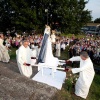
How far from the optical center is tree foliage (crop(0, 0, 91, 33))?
31.4 m

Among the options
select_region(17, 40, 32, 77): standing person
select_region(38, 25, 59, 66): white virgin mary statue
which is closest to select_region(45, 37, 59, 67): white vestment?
select_region(38, 25, 59, 66): white virgin mary statue

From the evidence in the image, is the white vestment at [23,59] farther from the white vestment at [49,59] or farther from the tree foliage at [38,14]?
the tree foliage at [38,14]

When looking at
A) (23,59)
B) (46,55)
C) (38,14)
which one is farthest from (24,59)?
(38,14)

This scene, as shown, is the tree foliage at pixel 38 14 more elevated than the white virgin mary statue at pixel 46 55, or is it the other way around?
the tree foliage at pixel 38 14

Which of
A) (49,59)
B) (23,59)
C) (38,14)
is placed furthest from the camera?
(38,14)

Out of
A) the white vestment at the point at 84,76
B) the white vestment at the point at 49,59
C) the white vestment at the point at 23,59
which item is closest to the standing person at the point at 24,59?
the white vestment at the point at 23,59

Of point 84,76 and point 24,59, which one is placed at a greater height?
point 24,59

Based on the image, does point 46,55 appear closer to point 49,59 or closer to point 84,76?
point 49,59

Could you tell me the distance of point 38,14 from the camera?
105ft

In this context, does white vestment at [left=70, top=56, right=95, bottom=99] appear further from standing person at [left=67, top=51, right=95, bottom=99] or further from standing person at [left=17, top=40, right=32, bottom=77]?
standing person at [left=17, top=40, right=32, bottom=77]

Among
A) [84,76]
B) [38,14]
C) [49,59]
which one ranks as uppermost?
[38,14]

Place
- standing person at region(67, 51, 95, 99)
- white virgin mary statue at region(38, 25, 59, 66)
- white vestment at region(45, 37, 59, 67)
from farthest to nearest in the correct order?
white virgin mary statue at region(38, 25, 59, 66) → white vestment at region(45, 37, 59, 67) → standing person at region(67, 51, 95, 99)

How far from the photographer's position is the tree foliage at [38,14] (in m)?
31.4

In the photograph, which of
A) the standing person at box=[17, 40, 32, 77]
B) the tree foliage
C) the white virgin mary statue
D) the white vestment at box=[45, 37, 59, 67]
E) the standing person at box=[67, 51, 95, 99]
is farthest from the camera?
the tree foliage
